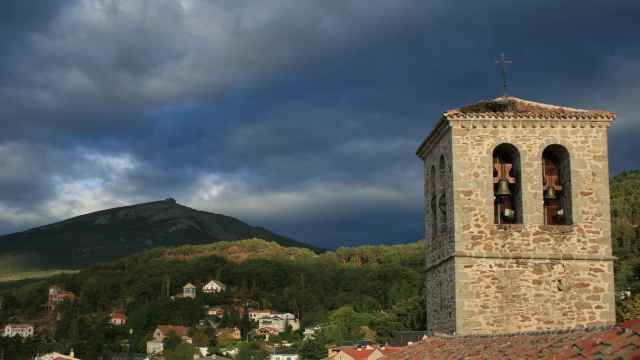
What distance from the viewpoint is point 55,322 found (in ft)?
501

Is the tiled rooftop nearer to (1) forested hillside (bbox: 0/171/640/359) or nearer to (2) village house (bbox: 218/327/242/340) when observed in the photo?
(1) forested hillside (bbox: 0/171/640/359)

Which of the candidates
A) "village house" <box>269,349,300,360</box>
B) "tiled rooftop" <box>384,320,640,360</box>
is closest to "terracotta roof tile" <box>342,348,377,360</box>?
"village house" <box>269,349,300,360</box>

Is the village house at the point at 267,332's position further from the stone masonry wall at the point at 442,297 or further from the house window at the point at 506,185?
the house window at the point at 506,185

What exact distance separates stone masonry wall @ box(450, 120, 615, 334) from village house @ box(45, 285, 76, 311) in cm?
14899

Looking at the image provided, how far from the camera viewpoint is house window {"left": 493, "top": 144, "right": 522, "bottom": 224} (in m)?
17.3

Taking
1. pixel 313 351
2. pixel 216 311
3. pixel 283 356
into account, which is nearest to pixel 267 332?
pixel 216 311

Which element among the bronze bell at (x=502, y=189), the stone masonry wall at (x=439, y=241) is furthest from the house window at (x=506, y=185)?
the stone masonry wall at (x=439, y=241)

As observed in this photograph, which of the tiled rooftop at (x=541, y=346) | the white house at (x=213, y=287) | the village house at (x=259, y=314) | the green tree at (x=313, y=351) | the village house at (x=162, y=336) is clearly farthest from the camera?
the white house at (x=213, y=287)

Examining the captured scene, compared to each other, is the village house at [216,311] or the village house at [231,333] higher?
the village house at [216,311]

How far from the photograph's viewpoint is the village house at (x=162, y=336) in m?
121

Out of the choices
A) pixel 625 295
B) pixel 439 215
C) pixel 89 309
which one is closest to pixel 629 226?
pixel 625 295

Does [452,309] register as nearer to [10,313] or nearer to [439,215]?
[439,215]

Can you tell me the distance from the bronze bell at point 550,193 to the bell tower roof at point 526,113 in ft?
4.36

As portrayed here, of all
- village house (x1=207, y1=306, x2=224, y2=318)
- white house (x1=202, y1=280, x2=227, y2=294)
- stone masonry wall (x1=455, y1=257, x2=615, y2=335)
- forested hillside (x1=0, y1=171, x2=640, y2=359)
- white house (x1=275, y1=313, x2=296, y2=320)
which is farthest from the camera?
white house (x1=202, y1=280, x2=227, y2=294)
